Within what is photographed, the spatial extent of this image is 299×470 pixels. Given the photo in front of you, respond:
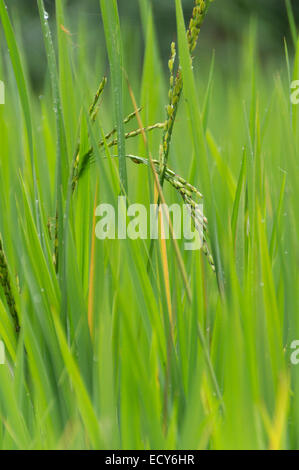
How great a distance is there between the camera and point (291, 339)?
1.62 ft

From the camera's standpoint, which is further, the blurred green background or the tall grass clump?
the blurred green background

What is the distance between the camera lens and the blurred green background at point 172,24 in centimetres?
265

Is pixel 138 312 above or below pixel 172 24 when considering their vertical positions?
below

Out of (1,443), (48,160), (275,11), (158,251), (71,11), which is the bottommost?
(1,443)

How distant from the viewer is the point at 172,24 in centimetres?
303

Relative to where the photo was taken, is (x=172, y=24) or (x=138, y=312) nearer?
(x=138, y=312)

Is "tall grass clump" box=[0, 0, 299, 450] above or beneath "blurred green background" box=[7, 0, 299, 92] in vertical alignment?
beneath

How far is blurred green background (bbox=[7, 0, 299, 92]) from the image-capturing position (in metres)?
2.65

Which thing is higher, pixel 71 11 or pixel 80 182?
pixel 71 11

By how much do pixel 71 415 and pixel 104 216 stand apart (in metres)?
0.19

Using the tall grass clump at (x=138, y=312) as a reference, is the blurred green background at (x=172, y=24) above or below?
above
